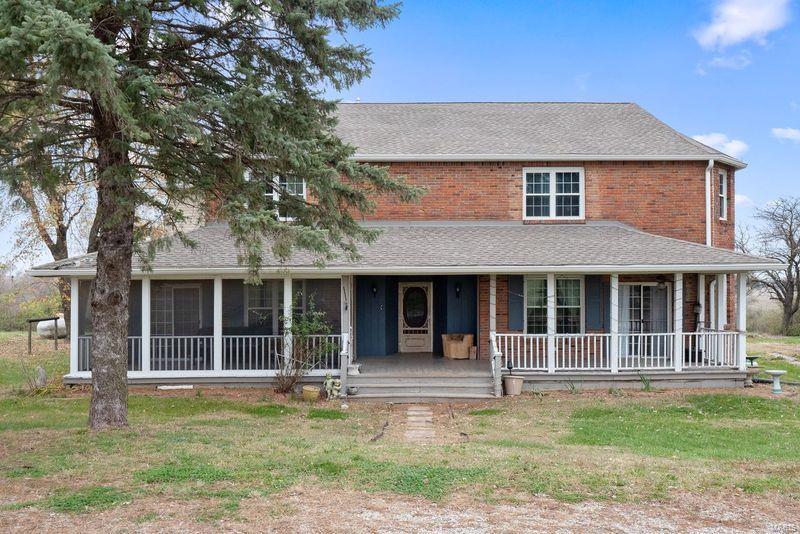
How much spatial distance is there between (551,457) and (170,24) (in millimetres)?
8087

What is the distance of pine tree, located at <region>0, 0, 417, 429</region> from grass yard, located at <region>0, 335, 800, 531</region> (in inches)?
78.5

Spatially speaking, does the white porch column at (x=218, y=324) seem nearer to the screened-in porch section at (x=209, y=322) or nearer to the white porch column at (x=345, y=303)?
the screened-in porch section at (x=209, y=322)

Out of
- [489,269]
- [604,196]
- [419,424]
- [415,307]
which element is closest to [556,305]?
[489,269]

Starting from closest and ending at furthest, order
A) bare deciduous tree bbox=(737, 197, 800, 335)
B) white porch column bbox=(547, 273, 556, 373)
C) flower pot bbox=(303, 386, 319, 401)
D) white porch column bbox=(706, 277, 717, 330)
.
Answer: flower pot bbox=(303, 386, 319, 401) → white porch column bbox=(547, 273, 556, 373) → white porch column bbox=(706, 277, 717, 330) → bare deciduous tree bbox=(737, 197, 800, 335)

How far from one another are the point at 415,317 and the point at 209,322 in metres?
5.36

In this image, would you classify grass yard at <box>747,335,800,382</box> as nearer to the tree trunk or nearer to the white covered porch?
the white covered porch

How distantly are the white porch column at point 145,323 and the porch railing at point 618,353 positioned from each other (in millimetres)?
7854

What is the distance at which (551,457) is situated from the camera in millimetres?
8609

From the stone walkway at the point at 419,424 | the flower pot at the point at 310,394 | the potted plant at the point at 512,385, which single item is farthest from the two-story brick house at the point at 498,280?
the stone walkway at the point at 419,424

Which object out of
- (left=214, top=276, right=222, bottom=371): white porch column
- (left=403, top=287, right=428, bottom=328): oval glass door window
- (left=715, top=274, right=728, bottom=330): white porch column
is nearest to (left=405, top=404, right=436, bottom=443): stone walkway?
(left=403, top=287, right=428, bottom=328): oval glass door window

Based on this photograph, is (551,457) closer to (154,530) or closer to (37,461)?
(154,530)

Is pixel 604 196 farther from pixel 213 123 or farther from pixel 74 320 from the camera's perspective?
pixel 74 320

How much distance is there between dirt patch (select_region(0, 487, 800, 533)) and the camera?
5.99m

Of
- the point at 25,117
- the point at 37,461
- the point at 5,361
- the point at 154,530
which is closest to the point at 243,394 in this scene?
the point at 37,461
